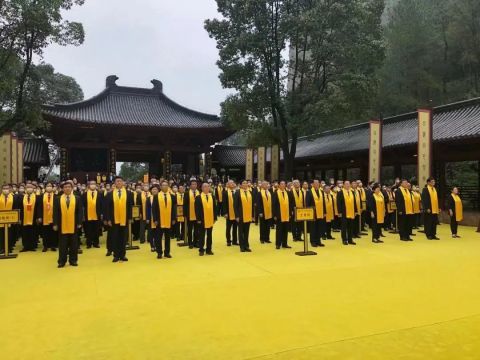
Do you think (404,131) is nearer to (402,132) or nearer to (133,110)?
(402,132)

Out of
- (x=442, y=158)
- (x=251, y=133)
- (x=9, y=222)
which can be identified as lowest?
(x=9, y=222)

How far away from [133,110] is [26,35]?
42.7ft

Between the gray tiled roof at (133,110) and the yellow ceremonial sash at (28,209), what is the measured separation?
43.9ft

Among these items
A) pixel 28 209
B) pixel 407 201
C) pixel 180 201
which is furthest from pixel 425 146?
pixel 28 209

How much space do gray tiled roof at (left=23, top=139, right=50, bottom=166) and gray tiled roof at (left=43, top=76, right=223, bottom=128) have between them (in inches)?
123

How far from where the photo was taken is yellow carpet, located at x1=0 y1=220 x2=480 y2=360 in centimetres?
376

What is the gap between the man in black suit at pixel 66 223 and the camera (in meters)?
7.55

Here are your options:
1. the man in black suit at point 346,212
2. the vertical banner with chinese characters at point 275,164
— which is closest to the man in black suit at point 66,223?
the man in black suit at point 346,212

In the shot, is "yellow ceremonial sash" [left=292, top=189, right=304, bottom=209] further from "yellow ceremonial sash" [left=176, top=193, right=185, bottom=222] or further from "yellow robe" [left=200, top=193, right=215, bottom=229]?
"yellow ceremonial sash" [left=176, top=193, right=185, bottom=222]

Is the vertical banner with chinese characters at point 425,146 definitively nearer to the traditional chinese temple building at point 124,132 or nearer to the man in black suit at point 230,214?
the man in black suit at point 230,214

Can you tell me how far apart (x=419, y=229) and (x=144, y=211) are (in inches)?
336

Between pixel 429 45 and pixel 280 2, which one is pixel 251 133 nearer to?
pixel 280 2

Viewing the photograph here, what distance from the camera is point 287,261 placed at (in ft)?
26.2

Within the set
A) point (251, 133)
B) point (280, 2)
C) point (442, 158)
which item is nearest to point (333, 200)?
point (442, 158)
